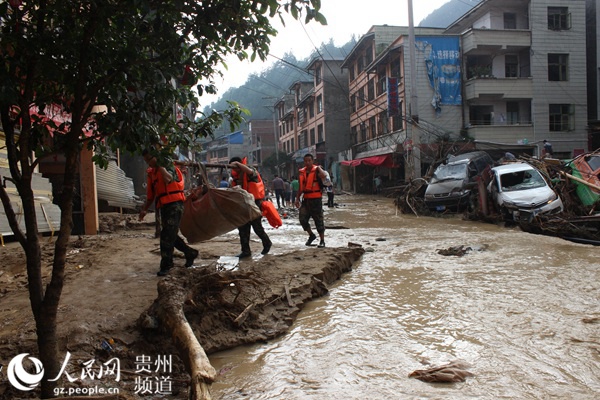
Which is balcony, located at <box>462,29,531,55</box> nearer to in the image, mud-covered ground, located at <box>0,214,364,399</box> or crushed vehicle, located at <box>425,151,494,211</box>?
crushed vehicle, located at <box>425,151,494,211</box>

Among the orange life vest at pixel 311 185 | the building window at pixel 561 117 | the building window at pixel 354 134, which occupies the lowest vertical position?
the orange life vest at pixel 311 185

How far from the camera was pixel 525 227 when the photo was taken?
10289 millimetres

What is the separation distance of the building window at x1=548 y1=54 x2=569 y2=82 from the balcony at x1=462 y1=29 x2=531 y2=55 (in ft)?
6.01

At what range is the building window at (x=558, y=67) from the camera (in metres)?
25.4

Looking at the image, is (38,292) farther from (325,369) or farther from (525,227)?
(525,227)

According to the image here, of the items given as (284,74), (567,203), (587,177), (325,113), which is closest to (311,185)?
(567,203)

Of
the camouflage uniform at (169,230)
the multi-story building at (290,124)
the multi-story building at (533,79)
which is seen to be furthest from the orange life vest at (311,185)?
the multi-story building at (290,124)

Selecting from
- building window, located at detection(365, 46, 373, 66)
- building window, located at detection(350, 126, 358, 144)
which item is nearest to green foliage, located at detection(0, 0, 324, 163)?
building window, located at detection(365, 46, 373, 66)

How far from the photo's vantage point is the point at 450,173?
15125 mm

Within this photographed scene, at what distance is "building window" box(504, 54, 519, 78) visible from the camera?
25.9 m

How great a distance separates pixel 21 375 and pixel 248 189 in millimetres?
4668

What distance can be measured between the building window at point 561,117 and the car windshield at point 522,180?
15.9 m

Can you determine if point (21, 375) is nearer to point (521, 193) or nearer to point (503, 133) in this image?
point (521, 193)

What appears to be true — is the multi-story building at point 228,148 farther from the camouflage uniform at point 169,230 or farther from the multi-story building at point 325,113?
the camouflage uniform at point 169,230
